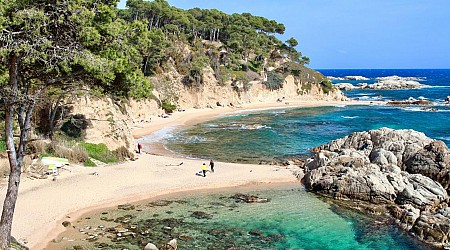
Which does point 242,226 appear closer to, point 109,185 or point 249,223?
point 249,223

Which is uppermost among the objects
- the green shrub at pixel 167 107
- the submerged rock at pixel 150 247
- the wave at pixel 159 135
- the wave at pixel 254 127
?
the green shrub at pixel 167 107

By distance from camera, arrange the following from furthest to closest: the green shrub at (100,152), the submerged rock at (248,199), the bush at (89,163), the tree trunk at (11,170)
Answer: the green shrub at (100,152) < the bush at (89,163) < the submerged rock at (248,199) < the tree trunk at (11,170)

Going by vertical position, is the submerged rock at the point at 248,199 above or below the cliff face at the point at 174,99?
below

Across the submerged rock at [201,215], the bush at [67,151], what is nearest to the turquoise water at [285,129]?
the bush at [67,151]

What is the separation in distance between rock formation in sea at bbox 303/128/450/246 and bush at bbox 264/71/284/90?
2389 inches

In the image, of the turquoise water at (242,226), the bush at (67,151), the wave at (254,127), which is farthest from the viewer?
the wave at (254,127)

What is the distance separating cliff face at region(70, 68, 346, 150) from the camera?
34.3 metres

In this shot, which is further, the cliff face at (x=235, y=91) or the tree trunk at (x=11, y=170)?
the cliff face at (x=235, y=91)

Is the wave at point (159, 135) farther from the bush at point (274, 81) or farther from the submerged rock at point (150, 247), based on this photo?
the bush at point (274, 81)

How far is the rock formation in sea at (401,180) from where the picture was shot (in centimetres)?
2144

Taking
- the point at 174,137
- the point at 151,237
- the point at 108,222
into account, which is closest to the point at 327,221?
the point at 151,237

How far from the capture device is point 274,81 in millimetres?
96312

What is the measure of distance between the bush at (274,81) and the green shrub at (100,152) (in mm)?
64673

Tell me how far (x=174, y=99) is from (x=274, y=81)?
32.0 metres
